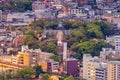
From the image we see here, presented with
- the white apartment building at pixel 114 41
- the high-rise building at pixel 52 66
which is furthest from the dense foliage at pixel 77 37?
the high-rise building at pixel 52 66

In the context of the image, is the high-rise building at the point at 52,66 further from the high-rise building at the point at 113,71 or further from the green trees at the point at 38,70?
the high-rise building at the point at 113,71

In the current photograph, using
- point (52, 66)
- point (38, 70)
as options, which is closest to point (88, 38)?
point (52, 66)

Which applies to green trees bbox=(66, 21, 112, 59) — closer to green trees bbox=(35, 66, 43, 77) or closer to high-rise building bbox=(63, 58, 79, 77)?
high-rise building bbox=(63, 58, 79, 77)

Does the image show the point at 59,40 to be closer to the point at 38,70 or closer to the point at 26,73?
the point at 38,70

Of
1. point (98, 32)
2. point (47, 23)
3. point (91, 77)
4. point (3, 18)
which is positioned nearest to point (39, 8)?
point (3, 18)

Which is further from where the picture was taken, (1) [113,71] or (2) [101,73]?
(2) [101,73]

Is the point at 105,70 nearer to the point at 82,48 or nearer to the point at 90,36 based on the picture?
the point at 82,48

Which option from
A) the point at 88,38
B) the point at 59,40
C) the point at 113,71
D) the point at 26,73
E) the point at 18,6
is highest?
the point at 113,71

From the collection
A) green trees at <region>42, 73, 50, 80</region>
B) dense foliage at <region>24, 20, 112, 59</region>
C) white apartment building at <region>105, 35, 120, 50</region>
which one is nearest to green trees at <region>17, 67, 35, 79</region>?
green trees at <region>42, 73, 50, 80</region>
